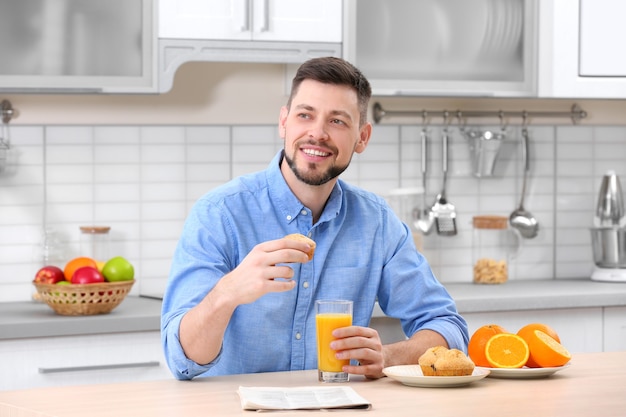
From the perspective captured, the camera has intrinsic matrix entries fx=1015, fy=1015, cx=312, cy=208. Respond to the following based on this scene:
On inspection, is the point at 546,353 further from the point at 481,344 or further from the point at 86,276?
the point at 86,276

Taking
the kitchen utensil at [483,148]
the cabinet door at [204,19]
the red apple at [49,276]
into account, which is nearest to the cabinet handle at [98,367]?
the red apple at [49,276]

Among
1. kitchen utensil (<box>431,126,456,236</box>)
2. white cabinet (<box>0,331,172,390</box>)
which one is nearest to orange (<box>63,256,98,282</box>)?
white cabinet (<box>0,331,172,390</box>)

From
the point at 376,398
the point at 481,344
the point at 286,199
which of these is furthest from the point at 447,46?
the point at 376,398

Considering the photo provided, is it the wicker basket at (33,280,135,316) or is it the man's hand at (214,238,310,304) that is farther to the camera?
the wicker basket at (33,280,135,316)

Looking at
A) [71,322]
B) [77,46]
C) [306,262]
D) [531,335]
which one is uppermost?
[77,46]

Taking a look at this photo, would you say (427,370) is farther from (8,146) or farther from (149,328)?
(8,146)

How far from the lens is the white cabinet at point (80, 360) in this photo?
2.81m

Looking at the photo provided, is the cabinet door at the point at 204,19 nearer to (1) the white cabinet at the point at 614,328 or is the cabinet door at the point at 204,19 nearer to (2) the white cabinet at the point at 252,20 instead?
(2) the white cabinet at the point at 252,20

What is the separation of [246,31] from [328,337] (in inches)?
62.3

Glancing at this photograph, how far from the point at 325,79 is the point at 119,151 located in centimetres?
146

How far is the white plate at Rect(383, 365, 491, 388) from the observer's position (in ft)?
5.81

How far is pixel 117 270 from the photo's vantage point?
2994mm

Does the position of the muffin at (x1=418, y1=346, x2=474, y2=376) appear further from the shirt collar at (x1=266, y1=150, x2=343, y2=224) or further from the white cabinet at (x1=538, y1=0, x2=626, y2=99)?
the white cabinet at (x1=538, y1=0, x2=626, y2=99)

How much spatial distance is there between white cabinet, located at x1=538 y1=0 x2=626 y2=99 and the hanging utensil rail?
0.29 meters
